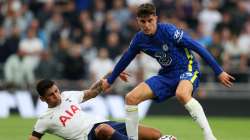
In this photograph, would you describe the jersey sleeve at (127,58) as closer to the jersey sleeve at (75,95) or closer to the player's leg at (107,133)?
the jersey sleeve at (75,95)

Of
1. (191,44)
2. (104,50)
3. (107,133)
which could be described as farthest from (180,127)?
(107,133)

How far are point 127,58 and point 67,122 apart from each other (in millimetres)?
1228

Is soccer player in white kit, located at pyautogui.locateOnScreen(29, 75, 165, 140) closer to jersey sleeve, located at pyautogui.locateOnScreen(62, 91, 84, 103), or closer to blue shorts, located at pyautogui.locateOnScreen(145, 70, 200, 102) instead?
jersey sleeve, located at pyautogui.locateOnScreen(62, 91, 84, 103)

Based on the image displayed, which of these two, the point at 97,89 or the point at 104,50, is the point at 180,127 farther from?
the point at 97,89

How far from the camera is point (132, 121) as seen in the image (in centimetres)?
1014

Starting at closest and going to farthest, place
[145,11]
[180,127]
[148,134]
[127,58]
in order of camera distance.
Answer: [145,11], [148,134], [127,58], [180,127]

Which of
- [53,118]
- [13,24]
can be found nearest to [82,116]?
[53,118]

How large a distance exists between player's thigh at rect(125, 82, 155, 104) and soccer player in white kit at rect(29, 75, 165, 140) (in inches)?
17.5

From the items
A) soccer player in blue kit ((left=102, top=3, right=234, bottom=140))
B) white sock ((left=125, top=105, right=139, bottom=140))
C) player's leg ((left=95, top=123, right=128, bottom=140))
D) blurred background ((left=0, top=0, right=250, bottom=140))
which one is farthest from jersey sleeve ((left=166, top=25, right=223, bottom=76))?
blurred background ((left=0, top=0, right=250, bottom=140))

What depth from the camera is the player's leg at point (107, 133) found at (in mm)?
9906

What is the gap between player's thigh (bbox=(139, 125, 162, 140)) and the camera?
1030 centimetres

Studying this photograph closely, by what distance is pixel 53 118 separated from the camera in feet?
32.7

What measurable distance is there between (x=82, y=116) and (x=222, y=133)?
212 inches

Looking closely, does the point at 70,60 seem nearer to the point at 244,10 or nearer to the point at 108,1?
the point at 108,1
